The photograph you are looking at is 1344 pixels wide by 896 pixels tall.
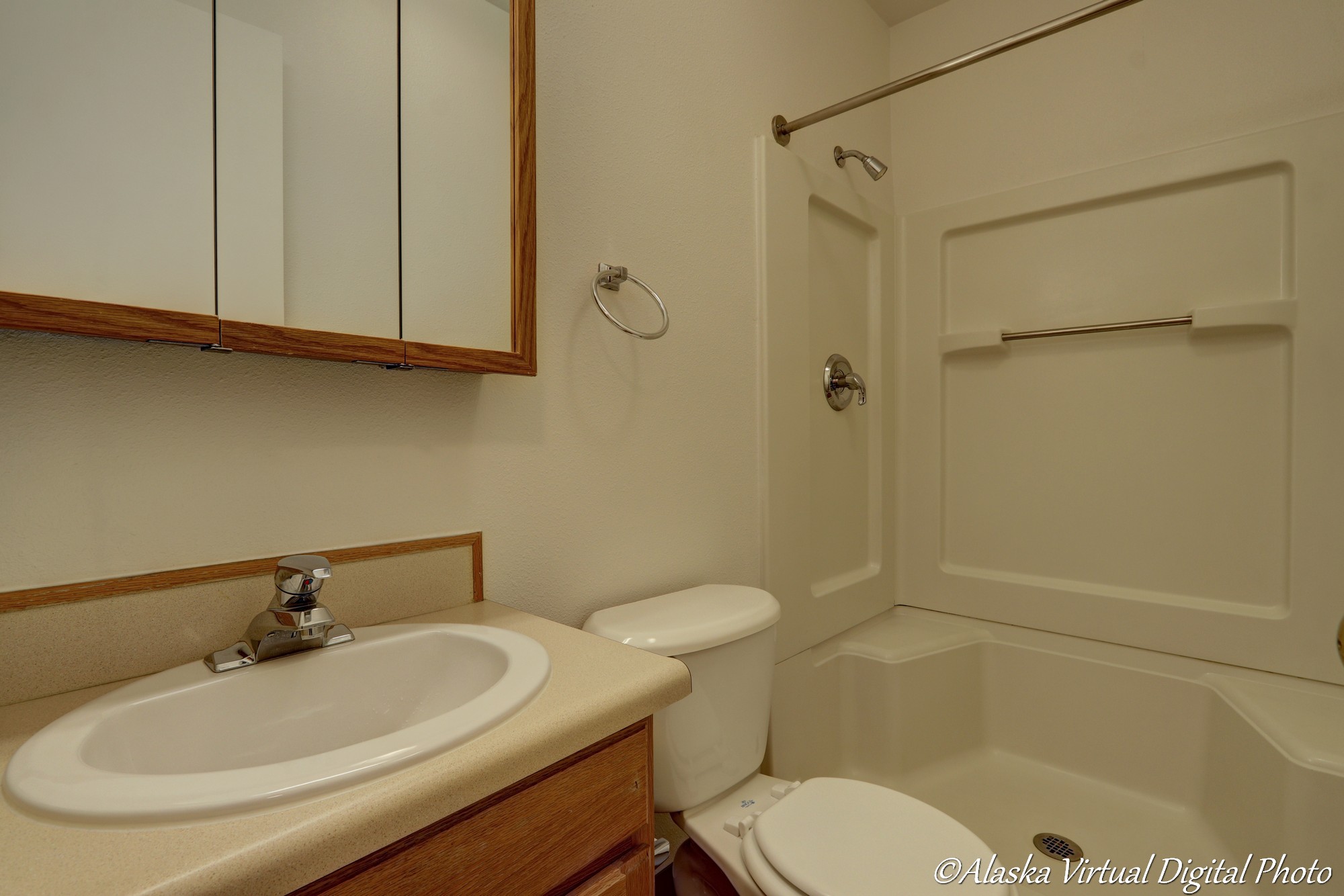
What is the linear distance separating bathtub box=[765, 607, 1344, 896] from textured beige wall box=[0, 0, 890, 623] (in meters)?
0.56

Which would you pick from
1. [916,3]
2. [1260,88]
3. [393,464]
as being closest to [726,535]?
[393,464]

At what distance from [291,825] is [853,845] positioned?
2.60 feet

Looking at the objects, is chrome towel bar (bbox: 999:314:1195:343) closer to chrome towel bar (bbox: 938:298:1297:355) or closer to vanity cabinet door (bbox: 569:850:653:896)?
chrome towel bar (bbox: 938:298:1297:355)

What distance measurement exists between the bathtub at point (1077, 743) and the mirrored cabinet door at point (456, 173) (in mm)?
1082

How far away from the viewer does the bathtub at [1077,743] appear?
1.34 meters

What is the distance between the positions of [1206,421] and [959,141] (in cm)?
104

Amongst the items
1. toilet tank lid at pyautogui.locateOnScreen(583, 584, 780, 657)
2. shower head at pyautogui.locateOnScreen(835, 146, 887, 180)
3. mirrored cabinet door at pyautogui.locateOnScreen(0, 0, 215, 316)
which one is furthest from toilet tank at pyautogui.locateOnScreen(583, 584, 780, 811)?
shower head at pyautogui.locateOnScreen(835, 146, 887, 180)

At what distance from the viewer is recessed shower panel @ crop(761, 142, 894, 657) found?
5.08 ft

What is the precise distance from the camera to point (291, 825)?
431mm

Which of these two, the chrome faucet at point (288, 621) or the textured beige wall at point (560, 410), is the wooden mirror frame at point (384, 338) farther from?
the chrome faucet at point (288, 621)

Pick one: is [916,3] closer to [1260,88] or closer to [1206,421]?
[1260,88]

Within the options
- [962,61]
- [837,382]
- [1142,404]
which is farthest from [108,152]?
[1142,404]

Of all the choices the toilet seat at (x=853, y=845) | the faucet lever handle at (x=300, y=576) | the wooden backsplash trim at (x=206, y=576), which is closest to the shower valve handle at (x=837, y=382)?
the toilet seat at (x=853, y=845)

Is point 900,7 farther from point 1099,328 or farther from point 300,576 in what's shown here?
point 300,576
